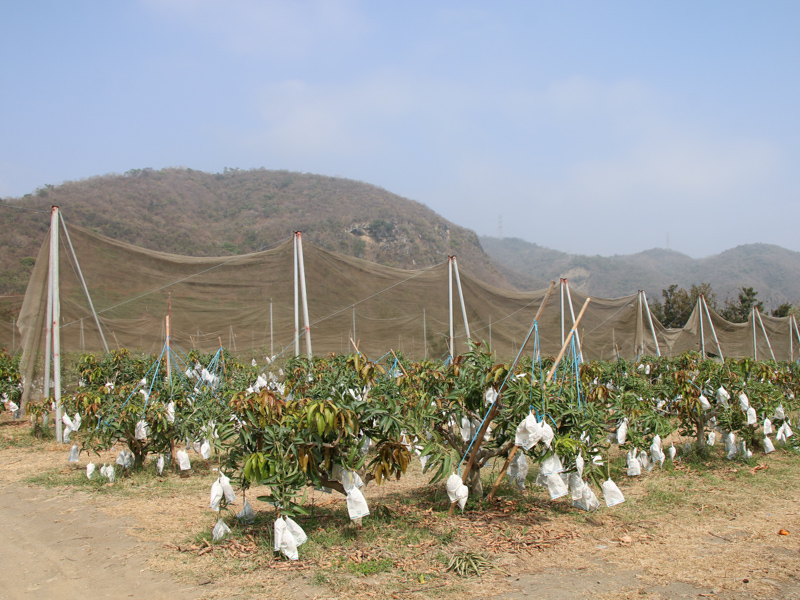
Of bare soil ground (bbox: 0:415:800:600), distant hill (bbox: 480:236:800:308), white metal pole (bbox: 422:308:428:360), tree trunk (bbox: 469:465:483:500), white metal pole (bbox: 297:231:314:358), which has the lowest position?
bare soil ground (bbox: 0:415:800:600)

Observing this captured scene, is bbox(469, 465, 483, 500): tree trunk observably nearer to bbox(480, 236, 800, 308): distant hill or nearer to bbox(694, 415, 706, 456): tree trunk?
bbox(694, 415, 706, 456): tree trunk

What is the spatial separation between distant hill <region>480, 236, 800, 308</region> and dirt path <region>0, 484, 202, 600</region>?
56282 mm

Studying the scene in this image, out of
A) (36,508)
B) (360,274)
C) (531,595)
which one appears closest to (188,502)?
(36,508)

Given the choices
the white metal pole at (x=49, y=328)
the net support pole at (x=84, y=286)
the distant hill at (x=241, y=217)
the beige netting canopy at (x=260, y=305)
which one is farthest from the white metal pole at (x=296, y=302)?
the distant hill at (x=241, y=217)

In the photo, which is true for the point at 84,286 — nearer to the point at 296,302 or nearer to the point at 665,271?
the point at 296,302

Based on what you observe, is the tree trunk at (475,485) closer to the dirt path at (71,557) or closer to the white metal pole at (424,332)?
the dirt path at (71,557)

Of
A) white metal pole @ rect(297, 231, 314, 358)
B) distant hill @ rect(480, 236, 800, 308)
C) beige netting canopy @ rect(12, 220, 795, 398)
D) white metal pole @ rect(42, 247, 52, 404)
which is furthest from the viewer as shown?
distant hill @ rect(480, 236, 800, 308)

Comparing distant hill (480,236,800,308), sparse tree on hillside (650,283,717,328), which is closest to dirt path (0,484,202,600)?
sparse tree on hillside (650,283,717,328)

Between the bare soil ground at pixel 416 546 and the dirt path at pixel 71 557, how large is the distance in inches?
0.5

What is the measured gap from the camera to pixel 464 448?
4.72m

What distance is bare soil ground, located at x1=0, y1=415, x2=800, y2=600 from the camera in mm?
3137

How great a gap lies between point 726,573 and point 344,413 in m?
2.43

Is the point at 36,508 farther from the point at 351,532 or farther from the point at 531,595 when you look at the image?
the point at 531,595

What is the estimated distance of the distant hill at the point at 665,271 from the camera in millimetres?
74688
